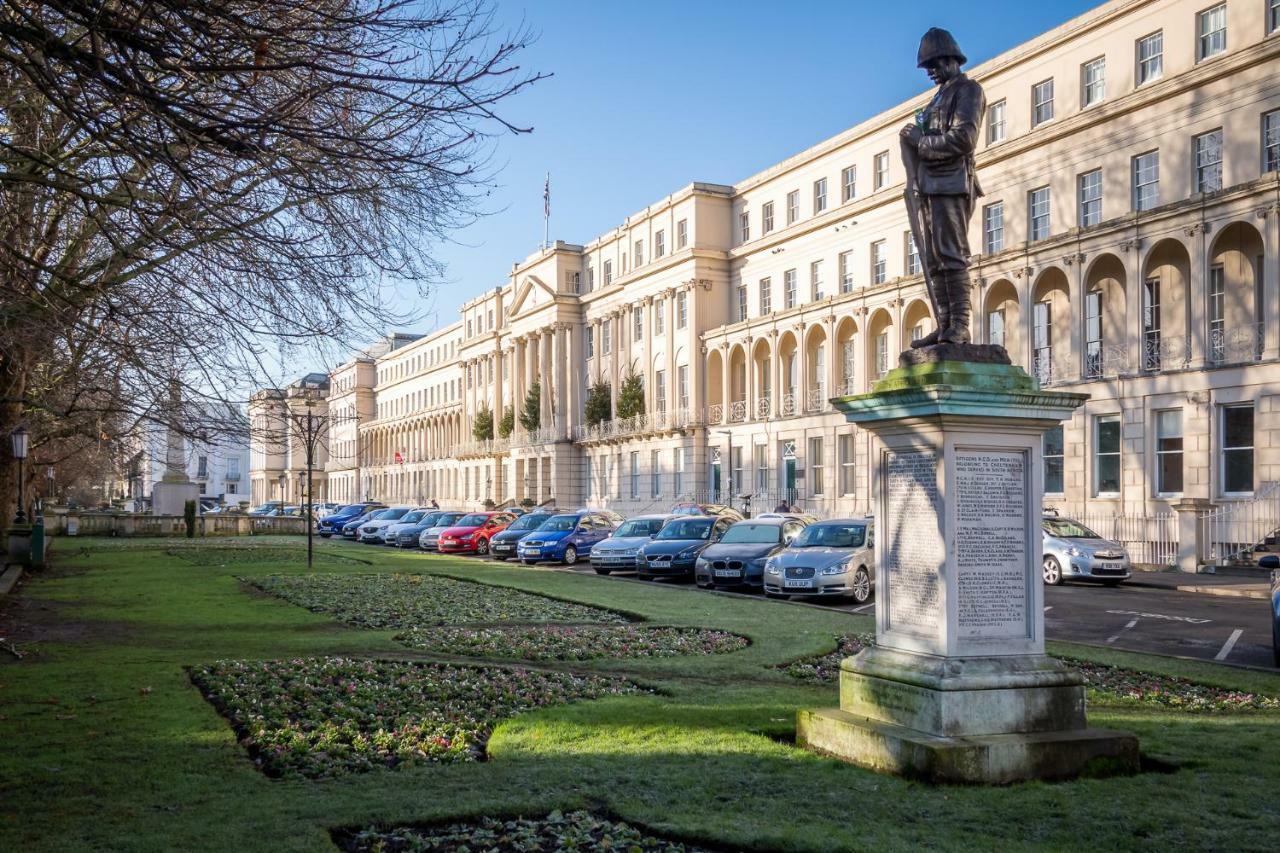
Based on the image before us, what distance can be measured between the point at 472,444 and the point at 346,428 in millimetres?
54564

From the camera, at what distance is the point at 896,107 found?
48625 mm

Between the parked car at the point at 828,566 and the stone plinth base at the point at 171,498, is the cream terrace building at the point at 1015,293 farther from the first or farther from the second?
the stone plinth base at the point at 171,498

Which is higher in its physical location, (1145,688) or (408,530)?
(1145,688)

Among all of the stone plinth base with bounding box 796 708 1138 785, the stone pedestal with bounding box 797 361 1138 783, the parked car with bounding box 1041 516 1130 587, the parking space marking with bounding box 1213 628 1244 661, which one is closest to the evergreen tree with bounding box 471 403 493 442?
the parked car with bounding box 1041 516 1130 587

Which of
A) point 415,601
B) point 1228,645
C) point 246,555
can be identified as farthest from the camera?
point 246,555

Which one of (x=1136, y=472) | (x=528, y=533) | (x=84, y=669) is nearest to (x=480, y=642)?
Result: (x=84, y=669)

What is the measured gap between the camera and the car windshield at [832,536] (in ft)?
74.3

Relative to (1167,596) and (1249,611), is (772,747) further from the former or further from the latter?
(1167,596)

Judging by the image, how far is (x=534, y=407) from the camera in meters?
84.1

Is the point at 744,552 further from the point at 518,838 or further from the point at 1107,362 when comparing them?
the point at 518,838

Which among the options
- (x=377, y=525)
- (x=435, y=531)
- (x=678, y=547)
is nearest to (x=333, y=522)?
(x=377, y=525)

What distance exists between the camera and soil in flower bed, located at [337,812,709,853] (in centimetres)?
578

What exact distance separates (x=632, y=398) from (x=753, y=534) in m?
43.0

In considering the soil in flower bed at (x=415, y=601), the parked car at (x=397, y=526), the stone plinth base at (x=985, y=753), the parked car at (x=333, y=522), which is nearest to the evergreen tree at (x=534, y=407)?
the parked car at (x=333, y=522)
